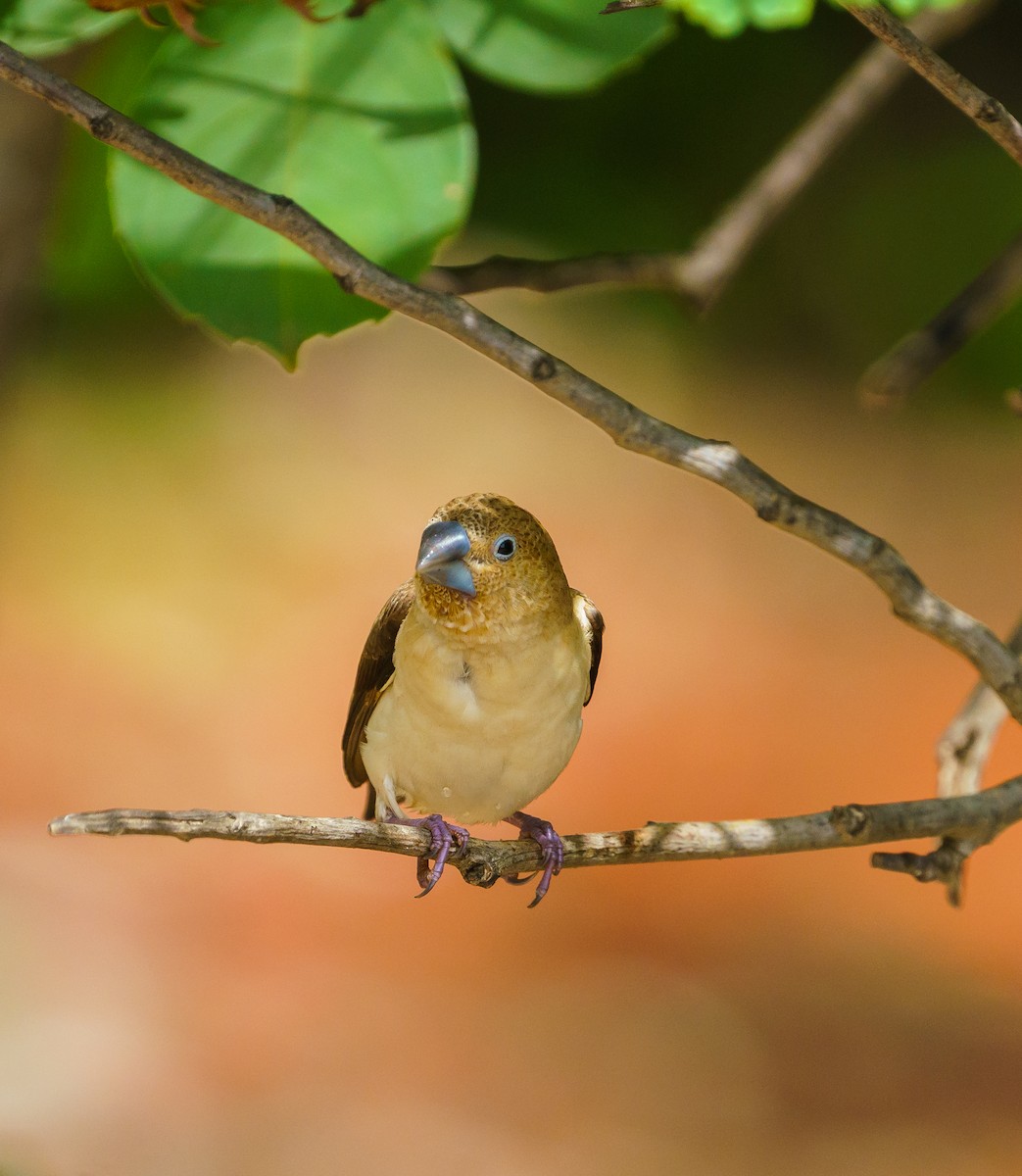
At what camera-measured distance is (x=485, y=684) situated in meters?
0.84

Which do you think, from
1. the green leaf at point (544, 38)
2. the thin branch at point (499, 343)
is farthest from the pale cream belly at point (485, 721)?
the green leaf at point (544, 38)

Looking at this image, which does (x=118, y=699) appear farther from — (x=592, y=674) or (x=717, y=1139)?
(x=592, y=674)

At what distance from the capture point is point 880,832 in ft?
2.30

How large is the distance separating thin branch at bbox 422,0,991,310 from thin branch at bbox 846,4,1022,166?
1.14ft

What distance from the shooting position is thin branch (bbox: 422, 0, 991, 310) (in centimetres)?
93

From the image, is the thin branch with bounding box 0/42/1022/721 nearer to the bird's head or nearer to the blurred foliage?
the bird's head

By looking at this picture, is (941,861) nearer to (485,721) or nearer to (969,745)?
(969,745)

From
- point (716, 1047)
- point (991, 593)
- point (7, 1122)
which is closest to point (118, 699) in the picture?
point (7, 1122)

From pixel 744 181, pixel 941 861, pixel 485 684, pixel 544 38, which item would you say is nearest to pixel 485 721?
pixel 485 684

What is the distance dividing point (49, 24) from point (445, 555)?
36 cm

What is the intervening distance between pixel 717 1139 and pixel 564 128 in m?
1.49

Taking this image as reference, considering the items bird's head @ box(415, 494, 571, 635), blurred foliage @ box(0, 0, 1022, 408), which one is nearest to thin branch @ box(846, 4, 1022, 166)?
bird's head @ box(415, 494, 571, 635)

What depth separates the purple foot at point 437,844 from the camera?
0.72 m

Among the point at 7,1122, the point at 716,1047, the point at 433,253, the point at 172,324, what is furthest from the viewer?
the point at 172,324
